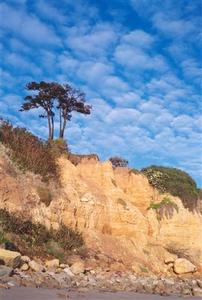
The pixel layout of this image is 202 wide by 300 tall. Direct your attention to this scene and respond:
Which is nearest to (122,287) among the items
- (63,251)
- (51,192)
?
(63,251)

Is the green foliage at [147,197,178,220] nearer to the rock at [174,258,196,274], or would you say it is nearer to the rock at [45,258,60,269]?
the rock at [174,258,196,274]

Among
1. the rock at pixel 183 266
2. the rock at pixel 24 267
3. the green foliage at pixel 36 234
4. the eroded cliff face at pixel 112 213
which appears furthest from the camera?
the rock at pixel 183 266

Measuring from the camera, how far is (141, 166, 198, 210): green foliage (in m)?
22.2

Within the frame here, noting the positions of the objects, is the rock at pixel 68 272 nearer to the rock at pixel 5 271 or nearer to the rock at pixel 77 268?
the rock at pixel 77 268

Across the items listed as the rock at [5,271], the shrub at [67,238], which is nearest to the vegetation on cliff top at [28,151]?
the shrub at [67,238]

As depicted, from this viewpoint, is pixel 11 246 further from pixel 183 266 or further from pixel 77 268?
pixel 183 266

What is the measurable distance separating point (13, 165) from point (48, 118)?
386 inches

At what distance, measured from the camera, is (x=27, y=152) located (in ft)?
56.7

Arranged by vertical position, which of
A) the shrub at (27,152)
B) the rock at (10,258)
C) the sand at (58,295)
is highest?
the shrub at (27,152)

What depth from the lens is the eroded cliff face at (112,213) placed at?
615 inches

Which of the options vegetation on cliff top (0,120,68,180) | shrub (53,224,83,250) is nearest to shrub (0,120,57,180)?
vegetation on cliff top (0,120,68,180)

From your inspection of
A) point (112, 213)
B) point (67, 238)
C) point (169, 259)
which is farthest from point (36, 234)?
point (169, 259)

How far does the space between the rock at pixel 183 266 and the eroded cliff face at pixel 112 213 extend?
0.48 metres

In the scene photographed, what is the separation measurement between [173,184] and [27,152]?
866 cm
